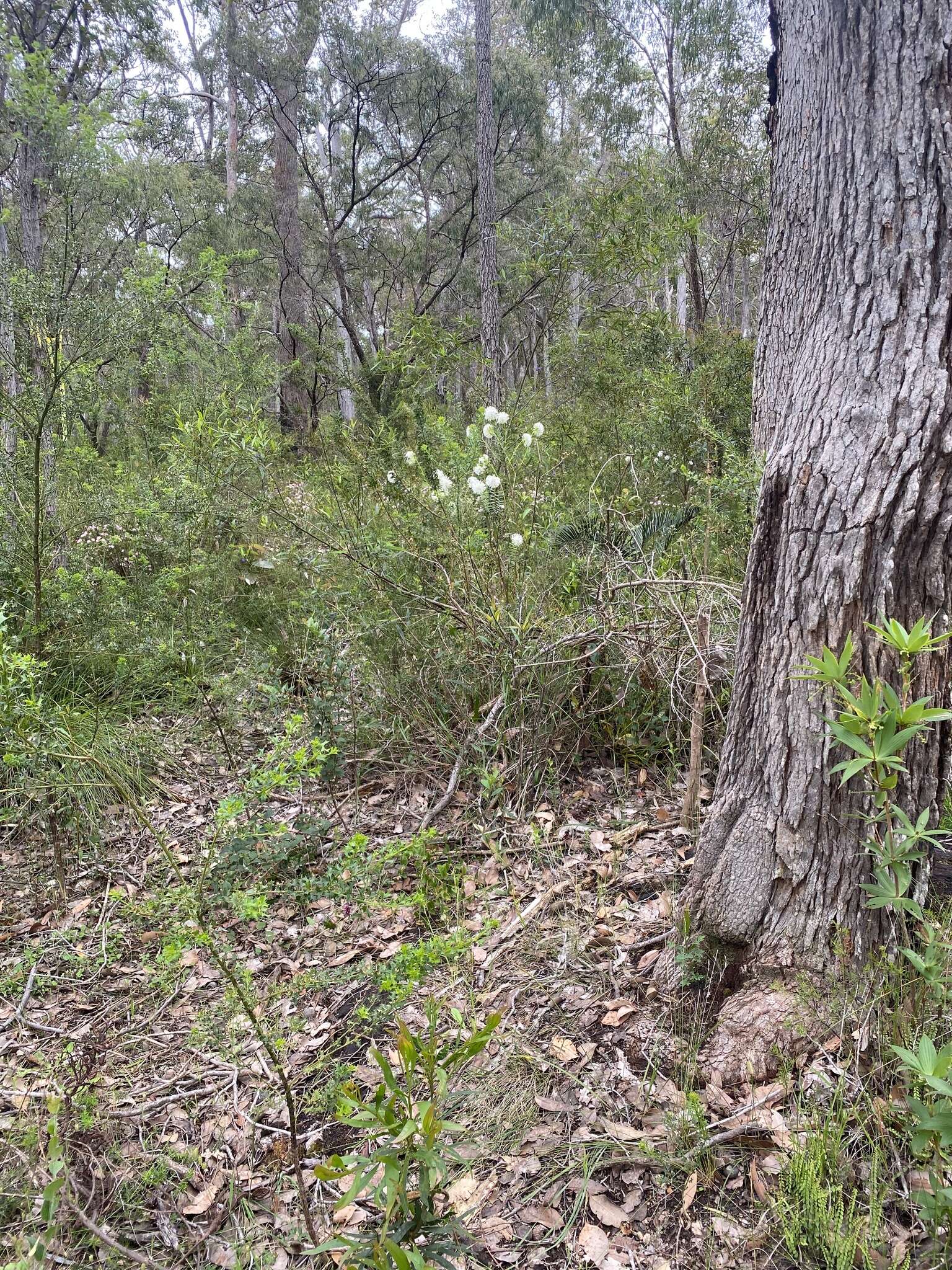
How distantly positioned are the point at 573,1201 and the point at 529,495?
2.89 metres

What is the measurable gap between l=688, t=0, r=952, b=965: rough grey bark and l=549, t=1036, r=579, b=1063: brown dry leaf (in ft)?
1.64

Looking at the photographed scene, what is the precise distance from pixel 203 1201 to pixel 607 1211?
0.94 meters

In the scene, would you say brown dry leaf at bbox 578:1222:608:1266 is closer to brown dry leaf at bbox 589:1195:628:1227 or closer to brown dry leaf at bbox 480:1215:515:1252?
brown dry leaf at bbox 589:1195:628:1227

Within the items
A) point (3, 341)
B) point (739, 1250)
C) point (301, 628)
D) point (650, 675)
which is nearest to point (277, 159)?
point (3, 341)

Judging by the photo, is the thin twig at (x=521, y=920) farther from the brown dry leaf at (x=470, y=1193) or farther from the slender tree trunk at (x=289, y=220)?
the slender tree trunk at (x=289, y=220)

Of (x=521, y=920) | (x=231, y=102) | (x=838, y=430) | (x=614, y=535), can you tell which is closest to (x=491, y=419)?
(x=614, y=535)

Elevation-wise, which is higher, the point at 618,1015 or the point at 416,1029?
the point at 618,1015

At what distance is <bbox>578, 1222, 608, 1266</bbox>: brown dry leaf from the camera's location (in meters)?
1.44

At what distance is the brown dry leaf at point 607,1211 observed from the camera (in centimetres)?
150

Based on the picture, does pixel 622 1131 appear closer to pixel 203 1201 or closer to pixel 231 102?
pixel 203 1201

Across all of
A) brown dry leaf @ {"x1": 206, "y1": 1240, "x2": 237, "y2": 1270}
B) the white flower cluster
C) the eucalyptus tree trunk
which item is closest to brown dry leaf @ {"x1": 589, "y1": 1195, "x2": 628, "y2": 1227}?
brown dry leaf @ {"x1": 206, "y1": 1240, "x2": 237, "y2": 1270}

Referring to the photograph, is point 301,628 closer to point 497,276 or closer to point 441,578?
point 441,578

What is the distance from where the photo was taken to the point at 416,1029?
81.3 inches

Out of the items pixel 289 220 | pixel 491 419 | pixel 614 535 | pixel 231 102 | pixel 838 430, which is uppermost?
pixel 231 102
